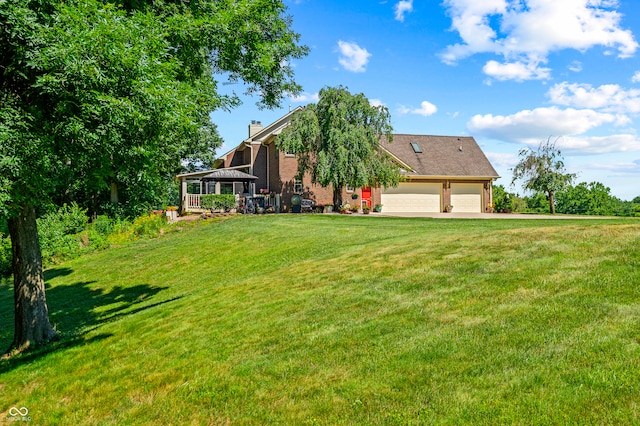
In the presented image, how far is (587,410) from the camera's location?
12.9ft

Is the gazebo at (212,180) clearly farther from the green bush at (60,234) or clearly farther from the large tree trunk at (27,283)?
the large tree trunk at (27,283)

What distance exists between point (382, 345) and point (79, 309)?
438 inches

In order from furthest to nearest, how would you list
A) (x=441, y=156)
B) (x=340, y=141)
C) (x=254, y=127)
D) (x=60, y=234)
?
(x=254, y=127) < (x=441, y=156) < (x=340, y=141) < (x=60, y=234)

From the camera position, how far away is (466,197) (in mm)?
37438

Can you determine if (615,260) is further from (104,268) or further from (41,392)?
(104,268)

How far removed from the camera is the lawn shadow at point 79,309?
31.3 feet

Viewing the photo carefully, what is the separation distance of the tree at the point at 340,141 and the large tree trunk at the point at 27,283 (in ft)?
65.2

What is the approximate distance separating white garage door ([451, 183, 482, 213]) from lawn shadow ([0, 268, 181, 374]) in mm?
28385

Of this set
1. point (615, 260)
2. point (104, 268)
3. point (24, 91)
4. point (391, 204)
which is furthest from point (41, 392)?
point (391, 204)

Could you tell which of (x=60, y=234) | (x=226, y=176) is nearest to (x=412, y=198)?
(x=226, y=176)

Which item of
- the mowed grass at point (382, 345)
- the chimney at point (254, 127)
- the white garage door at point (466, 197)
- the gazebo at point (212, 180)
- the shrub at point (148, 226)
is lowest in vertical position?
the mowed grass at point (382, 345)

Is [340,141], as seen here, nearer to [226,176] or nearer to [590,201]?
[226,176]

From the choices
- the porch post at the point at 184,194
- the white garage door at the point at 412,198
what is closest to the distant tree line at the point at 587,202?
the white garage door at the point at 412,198

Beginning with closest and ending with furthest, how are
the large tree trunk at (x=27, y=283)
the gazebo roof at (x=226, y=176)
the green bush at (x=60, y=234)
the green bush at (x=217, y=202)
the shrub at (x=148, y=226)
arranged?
the large tree trunk at (x=27, y=283), the green bush at (x=60, y=234), the shrub at (x=148, y=226), the green bush at (x=217, y=202), the gazebo roof at (x=226, y=176)
